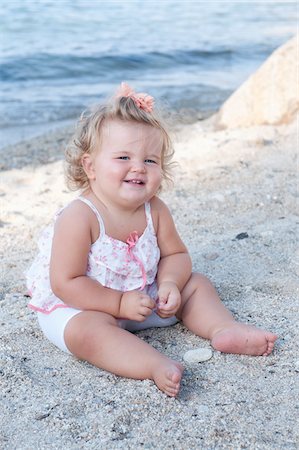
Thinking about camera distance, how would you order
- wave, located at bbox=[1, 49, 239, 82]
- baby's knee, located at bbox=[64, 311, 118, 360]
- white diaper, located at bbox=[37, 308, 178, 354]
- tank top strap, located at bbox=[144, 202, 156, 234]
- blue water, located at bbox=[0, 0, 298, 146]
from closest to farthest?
baby's knee, located at bbox=[64, 311, 118, 360]
white diaper, located at bbox=[37, 308, 178, 354]
tank top strap, located at bbox=[144, 202, 156, 234]
blue water, located at bbox=[0, 0, 298, 146]
wave, located at bbox=[1, 49, 239, 82]

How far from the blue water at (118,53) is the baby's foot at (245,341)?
16.3 ft

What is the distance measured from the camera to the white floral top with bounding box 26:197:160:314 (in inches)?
Answer: 113

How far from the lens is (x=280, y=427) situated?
224 centimetres

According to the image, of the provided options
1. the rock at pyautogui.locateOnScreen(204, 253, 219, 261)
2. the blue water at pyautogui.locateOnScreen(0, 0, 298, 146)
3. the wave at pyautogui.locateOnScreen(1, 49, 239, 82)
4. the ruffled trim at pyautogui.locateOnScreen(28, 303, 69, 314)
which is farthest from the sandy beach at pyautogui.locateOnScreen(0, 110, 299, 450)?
the wave at pyautogui.locateOnScreen(1, 49, 239, 82)

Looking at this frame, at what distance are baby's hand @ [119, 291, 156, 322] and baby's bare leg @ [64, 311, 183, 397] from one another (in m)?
0.06

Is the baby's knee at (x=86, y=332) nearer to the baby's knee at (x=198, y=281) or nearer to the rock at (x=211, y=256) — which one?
the baby's knee at (x=198, y=281)

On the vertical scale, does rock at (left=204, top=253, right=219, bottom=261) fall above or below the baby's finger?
below

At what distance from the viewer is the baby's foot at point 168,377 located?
7.93ft

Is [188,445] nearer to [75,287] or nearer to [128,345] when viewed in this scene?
[128,345]

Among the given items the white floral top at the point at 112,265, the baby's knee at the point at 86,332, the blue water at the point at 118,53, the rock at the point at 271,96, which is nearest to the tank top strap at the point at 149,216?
the white floral top at the point at 112,265

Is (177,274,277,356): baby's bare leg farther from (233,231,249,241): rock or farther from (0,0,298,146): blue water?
(0,0,298,146): blue water

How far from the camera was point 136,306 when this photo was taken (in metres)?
2.74

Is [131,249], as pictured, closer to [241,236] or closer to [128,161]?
[128,161]

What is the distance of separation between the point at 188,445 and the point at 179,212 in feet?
7.72
